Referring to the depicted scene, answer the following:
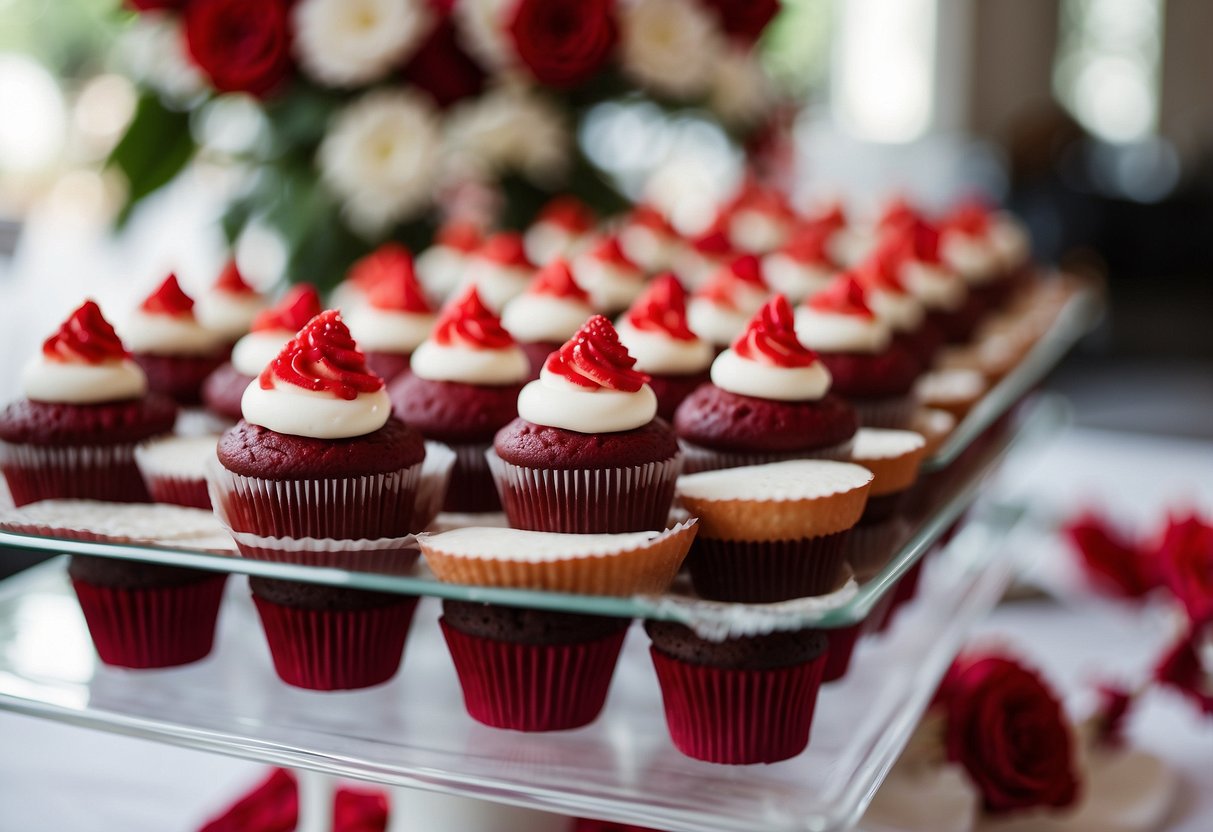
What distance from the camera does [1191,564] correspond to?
174 cm

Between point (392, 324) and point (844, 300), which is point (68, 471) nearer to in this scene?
point (392, 324)

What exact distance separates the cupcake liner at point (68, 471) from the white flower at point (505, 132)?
1.08 meters

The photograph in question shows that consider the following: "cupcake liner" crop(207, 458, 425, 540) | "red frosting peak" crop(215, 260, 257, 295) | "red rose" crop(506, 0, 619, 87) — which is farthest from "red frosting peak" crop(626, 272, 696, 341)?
"red rose" crop(506, 0, 619, 87)

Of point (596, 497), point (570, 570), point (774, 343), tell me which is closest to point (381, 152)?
point (774, 343)

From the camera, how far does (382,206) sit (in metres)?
2.31

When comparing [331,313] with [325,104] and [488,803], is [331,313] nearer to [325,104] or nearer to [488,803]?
[488,803]

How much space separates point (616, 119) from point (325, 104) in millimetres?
655

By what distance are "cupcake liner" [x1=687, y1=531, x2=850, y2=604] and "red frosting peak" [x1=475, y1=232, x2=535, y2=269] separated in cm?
92

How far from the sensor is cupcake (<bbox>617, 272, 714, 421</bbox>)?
158cm

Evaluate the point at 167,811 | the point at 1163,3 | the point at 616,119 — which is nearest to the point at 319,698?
the point at 167,811

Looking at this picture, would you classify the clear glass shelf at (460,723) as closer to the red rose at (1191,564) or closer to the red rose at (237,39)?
the red rose at (1191,564)

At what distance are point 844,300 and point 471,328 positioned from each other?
1.70 ft

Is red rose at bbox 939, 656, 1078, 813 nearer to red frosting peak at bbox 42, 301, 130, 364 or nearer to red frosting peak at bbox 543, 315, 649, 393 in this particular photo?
red frosting peak at bbox 543, 315, 649, 393

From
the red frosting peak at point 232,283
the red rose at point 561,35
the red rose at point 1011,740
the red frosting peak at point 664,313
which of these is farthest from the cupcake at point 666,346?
the red rose at point 561,35
